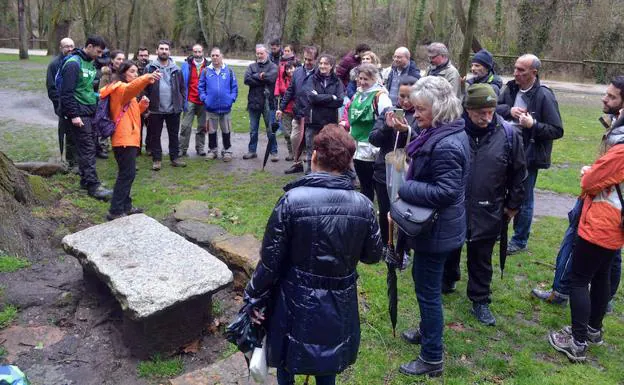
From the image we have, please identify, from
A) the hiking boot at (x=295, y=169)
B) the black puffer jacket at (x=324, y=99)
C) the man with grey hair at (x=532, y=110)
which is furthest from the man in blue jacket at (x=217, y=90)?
the man with grey hair at (x=532, y=110)

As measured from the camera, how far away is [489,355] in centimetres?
395

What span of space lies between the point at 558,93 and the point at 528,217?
1917cm

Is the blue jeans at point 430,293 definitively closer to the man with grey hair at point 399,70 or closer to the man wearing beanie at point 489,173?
the man wearing beanie at point 489,173

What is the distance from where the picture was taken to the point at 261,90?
349 inches

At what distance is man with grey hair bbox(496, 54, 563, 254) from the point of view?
4988 millimetres

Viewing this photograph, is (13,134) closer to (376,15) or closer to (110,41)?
(110,41)

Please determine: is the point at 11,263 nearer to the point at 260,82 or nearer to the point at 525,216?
the point at 260,82

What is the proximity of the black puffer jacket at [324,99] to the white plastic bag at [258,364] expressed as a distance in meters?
4.96

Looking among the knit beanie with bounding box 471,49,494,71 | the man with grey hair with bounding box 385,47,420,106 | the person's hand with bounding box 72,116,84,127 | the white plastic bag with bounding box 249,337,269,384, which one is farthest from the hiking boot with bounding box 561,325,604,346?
the person's hand with bounding box 72,116,84,127

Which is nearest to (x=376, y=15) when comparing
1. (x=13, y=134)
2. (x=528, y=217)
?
(x=13, y=134)

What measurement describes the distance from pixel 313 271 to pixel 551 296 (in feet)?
10.3

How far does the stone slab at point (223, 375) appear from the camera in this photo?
3406mm

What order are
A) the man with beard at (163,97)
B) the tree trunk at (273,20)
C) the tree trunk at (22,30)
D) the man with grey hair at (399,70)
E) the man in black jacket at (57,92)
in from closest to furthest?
the man with grey hair at (399,70), the man in black jacket at (57,92), the man with beard at (163,97), the tree trunk at (273,20), the tree trunk at (22,30)

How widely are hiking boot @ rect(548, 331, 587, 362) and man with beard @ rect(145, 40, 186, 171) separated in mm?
6199
